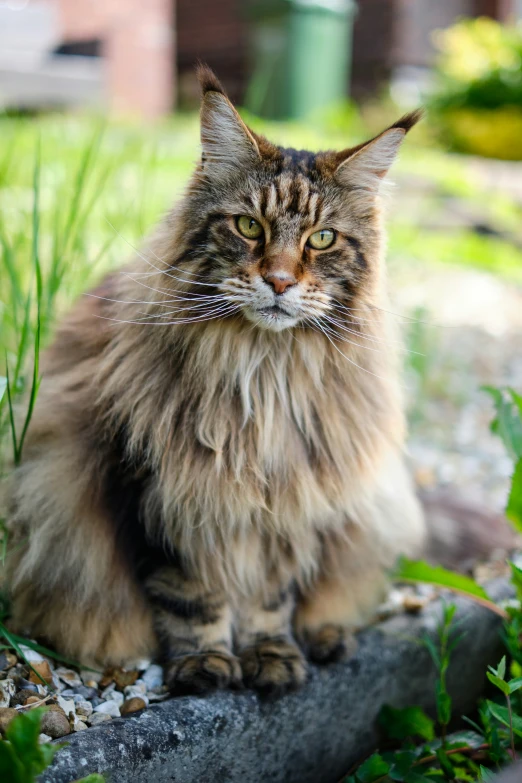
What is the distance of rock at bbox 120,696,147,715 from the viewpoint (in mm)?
1829

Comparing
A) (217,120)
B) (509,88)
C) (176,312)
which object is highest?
(509,88)

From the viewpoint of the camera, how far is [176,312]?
187 centimetres

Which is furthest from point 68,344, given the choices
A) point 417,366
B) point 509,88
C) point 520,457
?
point 509,88

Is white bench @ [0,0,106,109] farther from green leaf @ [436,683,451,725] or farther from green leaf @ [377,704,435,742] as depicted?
green leaf @ [436,683,451,725]

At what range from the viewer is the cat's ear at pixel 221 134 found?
1810 mm

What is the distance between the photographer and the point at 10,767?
3.84ft

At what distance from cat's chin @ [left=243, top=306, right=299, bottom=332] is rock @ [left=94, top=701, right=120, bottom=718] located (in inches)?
37.7

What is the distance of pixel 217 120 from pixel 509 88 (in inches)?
353

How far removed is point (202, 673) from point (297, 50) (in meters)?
9.13

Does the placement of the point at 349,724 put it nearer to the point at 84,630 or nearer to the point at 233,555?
the point at 233,555

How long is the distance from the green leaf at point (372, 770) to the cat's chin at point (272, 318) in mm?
1000

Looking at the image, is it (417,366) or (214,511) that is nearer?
(214,511)

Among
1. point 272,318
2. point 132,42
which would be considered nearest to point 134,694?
point 272,318

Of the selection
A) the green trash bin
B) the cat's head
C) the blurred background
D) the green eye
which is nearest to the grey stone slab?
the blurred background
